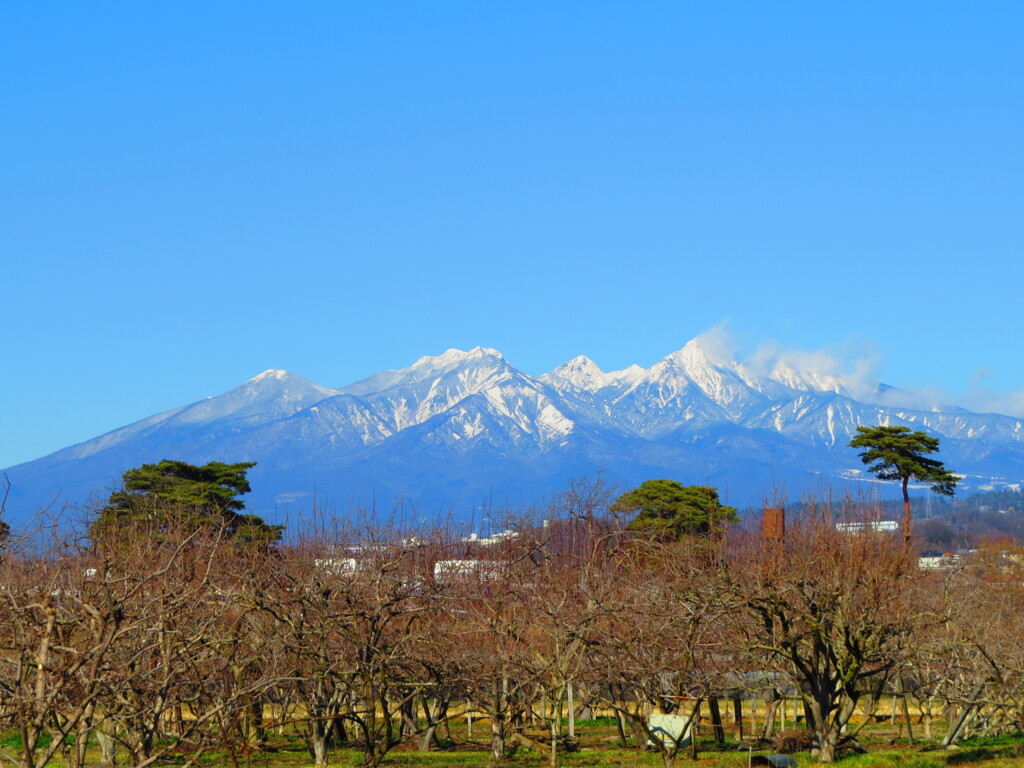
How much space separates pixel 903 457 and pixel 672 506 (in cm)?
2230

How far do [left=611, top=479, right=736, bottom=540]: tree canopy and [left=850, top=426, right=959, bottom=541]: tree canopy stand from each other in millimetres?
18013

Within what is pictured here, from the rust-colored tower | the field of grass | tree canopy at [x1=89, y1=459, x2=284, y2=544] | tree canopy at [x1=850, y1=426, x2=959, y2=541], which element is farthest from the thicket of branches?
tree canopy at [x1=850, y1=426, x2=959, y2=541]

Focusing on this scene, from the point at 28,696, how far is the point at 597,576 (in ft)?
71.6

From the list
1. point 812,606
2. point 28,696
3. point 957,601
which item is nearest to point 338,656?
point 812,606

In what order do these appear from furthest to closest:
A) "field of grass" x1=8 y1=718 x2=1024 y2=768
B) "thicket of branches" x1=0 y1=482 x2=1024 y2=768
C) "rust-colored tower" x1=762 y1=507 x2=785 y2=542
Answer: "rust-colored tower" x1=762 y1=507 x2=785 y2=542 → "field of grass" x1=8 y1=718 x2=1024 y2=768 → "thicket of branches" x1=0 y1=482 x2=1024 y2=768

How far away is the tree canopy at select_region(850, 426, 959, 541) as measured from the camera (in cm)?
7569

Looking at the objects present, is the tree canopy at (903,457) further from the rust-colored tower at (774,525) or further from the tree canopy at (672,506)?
the rust-colored tower at (774,525)

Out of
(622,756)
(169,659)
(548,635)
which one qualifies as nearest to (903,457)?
(622,756)

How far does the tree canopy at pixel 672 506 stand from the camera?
56.6m

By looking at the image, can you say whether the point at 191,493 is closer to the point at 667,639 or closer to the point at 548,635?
the point at 667,639

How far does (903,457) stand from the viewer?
76688mm

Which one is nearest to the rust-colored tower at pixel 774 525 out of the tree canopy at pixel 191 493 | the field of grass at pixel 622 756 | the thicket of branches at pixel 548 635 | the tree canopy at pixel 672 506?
the thicket of branches at pixel 548 635

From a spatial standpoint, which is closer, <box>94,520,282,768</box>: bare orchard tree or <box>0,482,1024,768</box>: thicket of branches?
<box>94,520,282,768</box>: bare orchard tree

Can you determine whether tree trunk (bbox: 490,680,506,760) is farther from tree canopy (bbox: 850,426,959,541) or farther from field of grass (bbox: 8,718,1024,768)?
tree canopy (bbox: 850,426,959,541)
